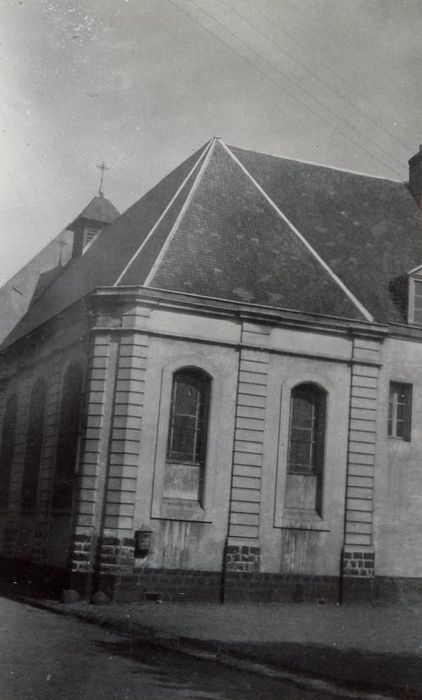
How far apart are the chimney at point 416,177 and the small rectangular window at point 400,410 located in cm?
787

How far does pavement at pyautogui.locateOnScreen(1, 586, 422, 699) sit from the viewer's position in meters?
9.98

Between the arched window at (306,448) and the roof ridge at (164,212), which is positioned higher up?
the roof ridge at (164,212)

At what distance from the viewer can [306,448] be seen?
62.4 ft

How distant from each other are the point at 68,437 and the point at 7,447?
709 cm

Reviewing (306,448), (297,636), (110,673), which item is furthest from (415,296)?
(110,673)

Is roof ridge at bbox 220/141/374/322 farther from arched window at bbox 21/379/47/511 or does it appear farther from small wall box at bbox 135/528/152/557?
arched window at bbox 21/379/47/511

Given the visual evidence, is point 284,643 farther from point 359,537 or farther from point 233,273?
point 233,273

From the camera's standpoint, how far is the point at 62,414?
20750 mm

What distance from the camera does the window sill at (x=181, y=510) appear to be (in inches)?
681

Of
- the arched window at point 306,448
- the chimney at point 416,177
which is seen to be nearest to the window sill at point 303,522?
the arched window at point 306,448

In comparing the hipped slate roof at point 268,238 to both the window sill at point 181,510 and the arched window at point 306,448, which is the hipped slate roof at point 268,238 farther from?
the window sill at point 181,510

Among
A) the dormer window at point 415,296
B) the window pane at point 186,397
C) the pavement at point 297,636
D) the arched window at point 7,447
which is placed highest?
the dormer window at point 415,296

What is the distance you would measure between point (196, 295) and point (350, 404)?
471 centimetres

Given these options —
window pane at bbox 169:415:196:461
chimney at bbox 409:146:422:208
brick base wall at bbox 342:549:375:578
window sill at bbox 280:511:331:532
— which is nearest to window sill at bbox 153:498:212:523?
window pane at bbox 169:415:196:461
